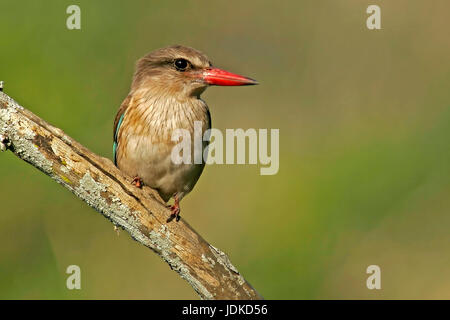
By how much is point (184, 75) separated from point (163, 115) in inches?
12.9

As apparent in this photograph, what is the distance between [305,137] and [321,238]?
1.08m

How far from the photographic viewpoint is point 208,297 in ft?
11.2

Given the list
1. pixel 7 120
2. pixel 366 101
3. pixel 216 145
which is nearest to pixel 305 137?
pixel 366 101

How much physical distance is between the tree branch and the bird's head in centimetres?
94

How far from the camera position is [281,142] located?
6.30 m

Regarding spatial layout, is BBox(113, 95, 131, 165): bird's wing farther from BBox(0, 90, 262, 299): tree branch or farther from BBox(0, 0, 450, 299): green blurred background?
BBox(0, 0, 450, 299): green blurred background

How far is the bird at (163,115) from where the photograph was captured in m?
4.11

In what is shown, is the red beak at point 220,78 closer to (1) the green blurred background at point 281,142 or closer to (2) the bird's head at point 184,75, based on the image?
(2) the bird's head at point 184,75

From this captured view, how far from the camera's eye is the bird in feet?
13.5

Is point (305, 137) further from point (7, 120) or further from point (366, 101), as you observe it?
point (7, 120)

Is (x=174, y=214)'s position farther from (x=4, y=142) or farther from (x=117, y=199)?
(x=4, y=142)

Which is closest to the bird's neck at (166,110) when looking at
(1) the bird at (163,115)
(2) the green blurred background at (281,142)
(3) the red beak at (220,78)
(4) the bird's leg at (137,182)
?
(1) the bird at (163,115)

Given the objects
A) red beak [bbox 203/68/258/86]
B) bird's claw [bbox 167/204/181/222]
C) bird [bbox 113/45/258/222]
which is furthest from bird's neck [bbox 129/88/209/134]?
Result: bird's claw [bbox 167/204/181/222]

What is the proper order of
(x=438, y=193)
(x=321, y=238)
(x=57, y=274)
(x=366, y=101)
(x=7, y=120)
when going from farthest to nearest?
(x=366, y=101)
(x=438, y=193)
(x=321, y=238)
(x=57, y=274)
(x=7, y=120)
